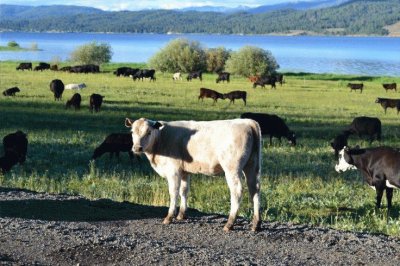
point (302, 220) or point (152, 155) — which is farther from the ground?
point (152, 155)

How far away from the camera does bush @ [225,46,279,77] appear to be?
91.9 metres

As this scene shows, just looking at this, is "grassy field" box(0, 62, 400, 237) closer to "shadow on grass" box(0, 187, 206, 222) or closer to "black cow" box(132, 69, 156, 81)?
"shadow on grass" box(0, 187, 206, 222)

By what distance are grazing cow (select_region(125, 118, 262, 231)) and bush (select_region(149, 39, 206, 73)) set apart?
297 ft

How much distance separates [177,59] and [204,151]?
3639 inches

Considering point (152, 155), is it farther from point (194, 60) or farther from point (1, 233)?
point (194, 60)

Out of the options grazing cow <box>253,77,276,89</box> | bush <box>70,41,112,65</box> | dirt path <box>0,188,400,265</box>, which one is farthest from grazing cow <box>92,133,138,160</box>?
bush <box>70,41,112,65</box>

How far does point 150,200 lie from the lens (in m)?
12.7

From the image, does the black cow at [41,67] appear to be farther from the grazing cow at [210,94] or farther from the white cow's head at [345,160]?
the white cow's head at [345,160]

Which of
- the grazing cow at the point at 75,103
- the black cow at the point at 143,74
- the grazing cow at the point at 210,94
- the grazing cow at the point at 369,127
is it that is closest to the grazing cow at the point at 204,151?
the grazing cow at the point at 369,127

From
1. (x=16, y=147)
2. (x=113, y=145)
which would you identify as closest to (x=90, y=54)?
(x=113, y=145)

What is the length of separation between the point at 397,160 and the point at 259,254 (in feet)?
17.9

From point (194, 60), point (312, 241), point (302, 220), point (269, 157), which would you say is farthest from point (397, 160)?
point (194, 60)

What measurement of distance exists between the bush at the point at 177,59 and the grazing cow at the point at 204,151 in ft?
297

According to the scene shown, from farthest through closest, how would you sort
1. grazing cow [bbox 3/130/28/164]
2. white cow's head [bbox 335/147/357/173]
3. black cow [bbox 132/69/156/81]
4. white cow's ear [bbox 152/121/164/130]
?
black cow [bbox 132/69/156/81], grazing cow [bbox 3/130/28/164], white cow's head [bbox 335/147/357/173], white cow's ear [bbox 152/121/164/130]
